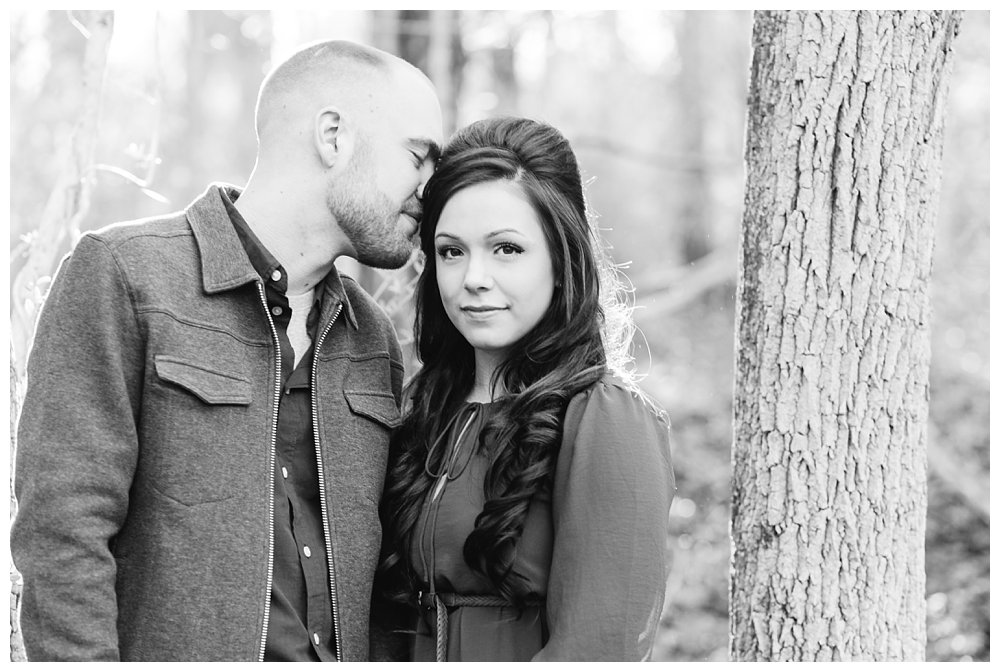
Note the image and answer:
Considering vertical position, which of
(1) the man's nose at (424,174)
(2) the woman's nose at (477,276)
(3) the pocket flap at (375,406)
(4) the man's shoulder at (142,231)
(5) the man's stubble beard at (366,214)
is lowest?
(3) the pocket flap at (375,406)

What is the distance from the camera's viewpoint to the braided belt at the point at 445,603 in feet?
7.94

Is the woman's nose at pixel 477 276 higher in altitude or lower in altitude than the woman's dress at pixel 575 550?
higher

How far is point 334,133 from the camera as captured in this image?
2676mm

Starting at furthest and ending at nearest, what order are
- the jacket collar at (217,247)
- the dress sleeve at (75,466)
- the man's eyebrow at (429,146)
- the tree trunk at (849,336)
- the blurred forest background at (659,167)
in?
the blurred forest background at (659,167), the tree trunk at (849,336), the man's eyebrow at (429,146), the jacket collar at (217,247), the dress sleeve at (75,466)

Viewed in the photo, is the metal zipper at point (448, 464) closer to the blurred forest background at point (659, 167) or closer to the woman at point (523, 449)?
the woman at point (523, 449)

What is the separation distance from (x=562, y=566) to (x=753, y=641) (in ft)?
3.46

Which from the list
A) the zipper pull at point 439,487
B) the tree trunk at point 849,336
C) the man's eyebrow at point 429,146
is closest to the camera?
the zipper pull at point 439,487

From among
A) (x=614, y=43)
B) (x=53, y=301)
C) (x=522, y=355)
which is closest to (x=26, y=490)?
(x=53, y=301)

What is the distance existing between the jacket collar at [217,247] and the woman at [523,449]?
53cm

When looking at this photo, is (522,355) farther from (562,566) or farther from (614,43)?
(614,43)

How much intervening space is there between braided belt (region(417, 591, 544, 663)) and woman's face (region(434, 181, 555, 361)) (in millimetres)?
648

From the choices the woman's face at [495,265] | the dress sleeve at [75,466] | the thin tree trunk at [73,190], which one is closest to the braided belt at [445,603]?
the woman's face at [495,265]

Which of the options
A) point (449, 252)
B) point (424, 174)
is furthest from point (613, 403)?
point (424, 174)

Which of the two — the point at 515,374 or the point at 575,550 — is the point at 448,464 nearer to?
the point at 515,374
